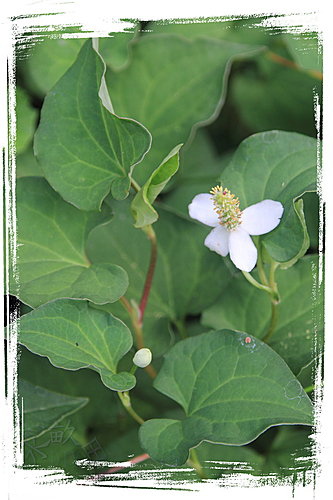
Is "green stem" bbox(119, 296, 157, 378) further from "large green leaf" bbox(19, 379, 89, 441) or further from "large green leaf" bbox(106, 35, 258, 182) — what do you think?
"large green leaf" bbox(106, 35, 258, 182)

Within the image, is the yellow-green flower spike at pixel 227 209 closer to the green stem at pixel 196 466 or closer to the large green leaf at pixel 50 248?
the large green leaf at pixel 50 248

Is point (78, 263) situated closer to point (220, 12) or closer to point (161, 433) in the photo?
point (161, 433)

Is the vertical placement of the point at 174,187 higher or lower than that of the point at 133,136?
higher

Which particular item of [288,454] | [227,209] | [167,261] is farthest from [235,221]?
[288,454]

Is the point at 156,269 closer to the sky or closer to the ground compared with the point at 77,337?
closer to the sky

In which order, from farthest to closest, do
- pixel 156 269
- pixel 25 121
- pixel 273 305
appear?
pixel 25 121, pixel 156 269, pixel 273 305

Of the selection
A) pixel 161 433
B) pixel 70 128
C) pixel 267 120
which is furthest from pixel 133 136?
pixel 267 120

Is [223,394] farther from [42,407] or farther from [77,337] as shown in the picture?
[42,407]
